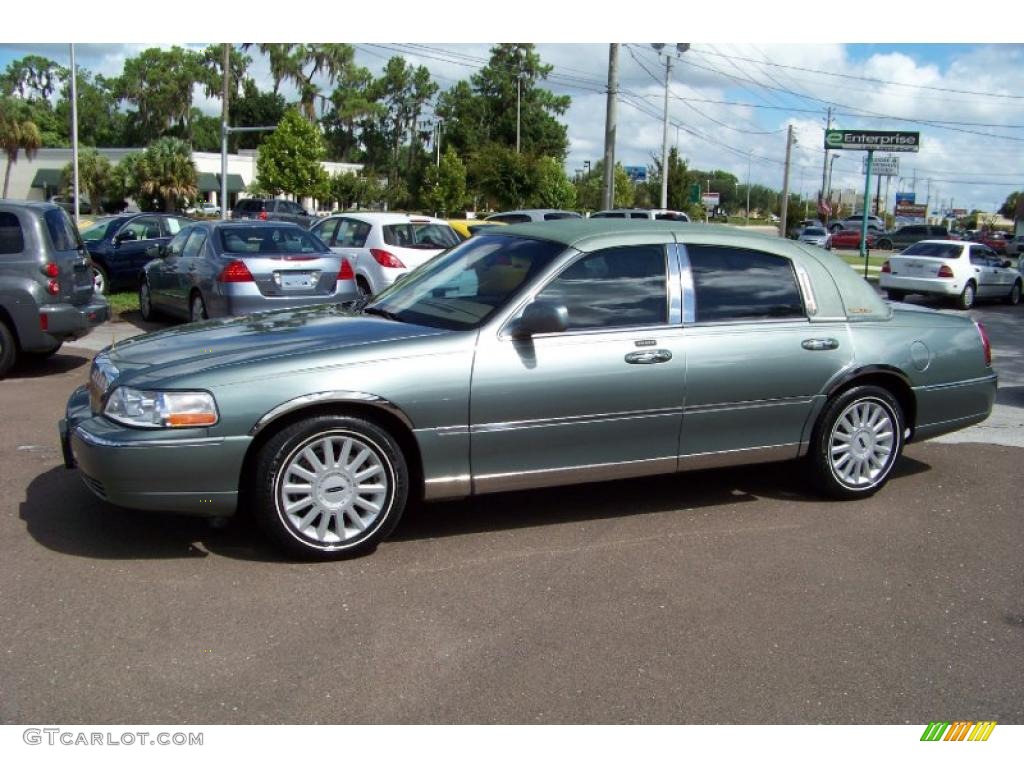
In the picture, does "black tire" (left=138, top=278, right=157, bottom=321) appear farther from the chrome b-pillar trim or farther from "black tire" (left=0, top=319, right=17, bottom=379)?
the chrome b-pillar trim

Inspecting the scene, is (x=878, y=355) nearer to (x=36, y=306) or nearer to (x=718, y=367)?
(x=718, y=367)

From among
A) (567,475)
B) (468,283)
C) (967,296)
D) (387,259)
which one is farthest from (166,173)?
(567,475)

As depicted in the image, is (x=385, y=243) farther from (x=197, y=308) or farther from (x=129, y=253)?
(x=129, y=253)

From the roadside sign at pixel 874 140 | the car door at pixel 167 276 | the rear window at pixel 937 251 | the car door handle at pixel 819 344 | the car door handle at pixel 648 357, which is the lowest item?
the car door at pixel 167 276

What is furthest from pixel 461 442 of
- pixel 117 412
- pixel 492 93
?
pixel 492 93

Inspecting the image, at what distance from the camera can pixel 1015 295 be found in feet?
74.3

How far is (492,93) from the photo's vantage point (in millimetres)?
85062

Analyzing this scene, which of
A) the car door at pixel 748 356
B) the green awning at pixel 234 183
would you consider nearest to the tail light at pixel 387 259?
the car door at pixel 748 356

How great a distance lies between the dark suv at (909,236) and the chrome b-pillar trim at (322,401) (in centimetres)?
4961

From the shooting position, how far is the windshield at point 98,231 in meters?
17.4

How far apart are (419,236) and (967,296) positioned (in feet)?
43.8

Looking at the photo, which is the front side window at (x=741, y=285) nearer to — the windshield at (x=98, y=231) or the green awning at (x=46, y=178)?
the windshield at (x=98, y=231)

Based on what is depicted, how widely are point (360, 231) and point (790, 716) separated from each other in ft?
37.0

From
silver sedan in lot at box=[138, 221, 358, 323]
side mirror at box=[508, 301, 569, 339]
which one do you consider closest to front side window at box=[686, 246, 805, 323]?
side mirror at box=[508, 301, 569, 339]
